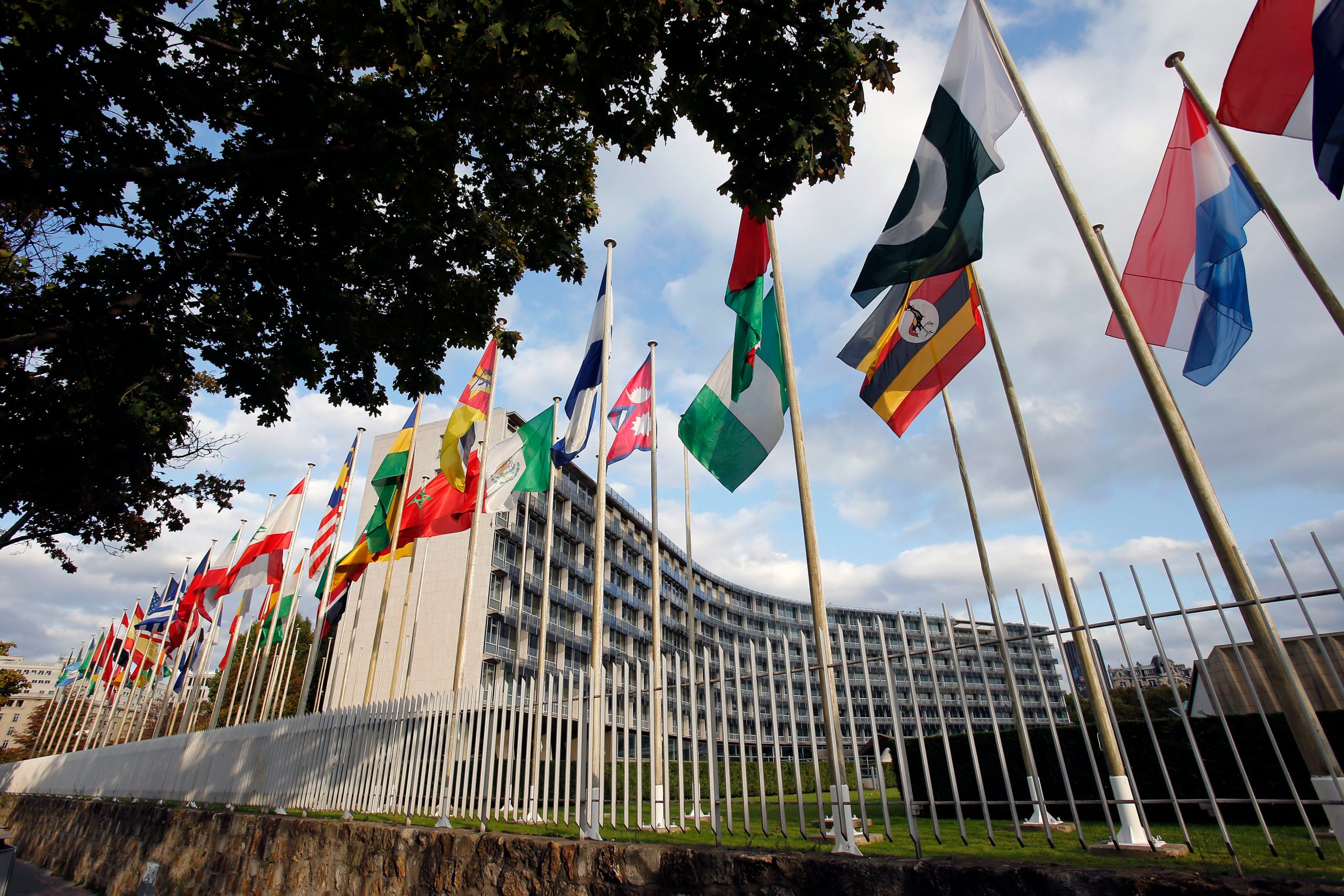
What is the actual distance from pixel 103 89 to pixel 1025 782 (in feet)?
55.2

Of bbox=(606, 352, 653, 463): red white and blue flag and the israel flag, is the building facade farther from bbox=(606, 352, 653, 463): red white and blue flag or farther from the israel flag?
the israel flag

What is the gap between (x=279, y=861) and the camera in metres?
8.91

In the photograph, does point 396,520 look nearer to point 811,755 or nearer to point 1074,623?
point 811,755

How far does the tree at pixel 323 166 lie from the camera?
204 inches

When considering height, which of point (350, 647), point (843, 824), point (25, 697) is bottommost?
point (843, 824)

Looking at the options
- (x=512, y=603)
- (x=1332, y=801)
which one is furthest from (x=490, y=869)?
(x=512, y=603)

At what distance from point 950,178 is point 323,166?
19.8ft

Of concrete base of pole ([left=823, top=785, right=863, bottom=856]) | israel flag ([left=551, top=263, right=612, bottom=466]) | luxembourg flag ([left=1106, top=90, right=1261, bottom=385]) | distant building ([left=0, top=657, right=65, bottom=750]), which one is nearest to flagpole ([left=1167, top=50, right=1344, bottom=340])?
luxembourg flag ([left=1106, top=90, right=1261, bottom=385])

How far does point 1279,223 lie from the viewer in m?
A: 5.19

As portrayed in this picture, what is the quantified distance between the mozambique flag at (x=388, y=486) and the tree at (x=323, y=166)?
18.5 feet

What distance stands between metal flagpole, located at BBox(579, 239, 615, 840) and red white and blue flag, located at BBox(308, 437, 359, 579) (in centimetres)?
837

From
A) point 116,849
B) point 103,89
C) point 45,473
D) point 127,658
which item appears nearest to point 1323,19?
point 103,89

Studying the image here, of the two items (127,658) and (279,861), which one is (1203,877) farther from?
(127,658)

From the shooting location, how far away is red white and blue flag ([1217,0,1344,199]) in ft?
14.8
